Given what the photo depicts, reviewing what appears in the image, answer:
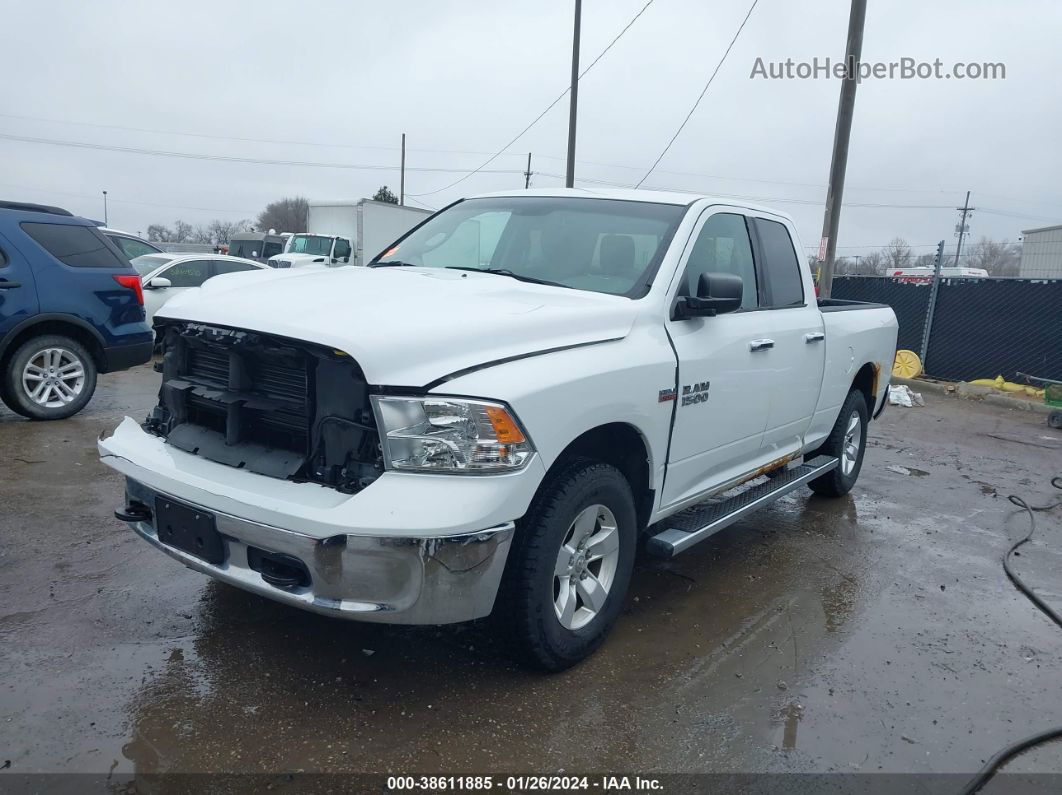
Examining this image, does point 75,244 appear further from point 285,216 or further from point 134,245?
point 285,216

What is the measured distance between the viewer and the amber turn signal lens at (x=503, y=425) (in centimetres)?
272

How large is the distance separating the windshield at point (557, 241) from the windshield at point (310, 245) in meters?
22.2

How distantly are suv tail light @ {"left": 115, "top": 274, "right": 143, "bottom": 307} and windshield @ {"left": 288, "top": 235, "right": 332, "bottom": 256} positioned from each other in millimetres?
18398

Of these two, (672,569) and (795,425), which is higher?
(795,425)

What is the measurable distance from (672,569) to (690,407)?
1304 millimetres

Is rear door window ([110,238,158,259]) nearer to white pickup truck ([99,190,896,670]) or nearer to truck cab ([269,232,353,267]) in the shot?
truck cab ([269,232,353,267])

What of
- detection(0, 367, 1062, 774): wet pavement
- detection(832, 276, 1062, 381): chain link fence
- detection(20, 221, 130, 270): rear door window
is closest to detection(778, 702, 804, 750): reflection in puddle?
detection(0, 367, 1062, 774): wet pavement

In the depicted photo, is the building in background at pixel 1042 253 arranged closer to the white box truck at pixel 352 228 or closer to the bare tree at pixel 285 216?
the white box truck at pixel 352 228

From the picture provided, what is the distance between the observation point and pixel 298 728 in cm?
285

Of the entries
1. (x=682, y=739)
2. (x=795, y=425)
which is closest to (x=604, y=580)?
(x=682, y=739)

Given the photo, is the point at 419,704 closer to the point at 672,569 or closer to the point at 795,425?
the point at 672,569

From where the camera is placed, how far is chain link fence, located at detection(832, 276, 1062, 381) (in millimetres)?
11680

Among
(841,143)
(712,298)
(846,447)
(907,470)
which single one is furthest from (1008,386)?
(712,298)

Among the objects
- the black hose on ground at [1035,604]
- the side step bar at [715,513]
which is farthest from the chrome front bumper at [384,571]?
the black hose on ground at [1035,604]
